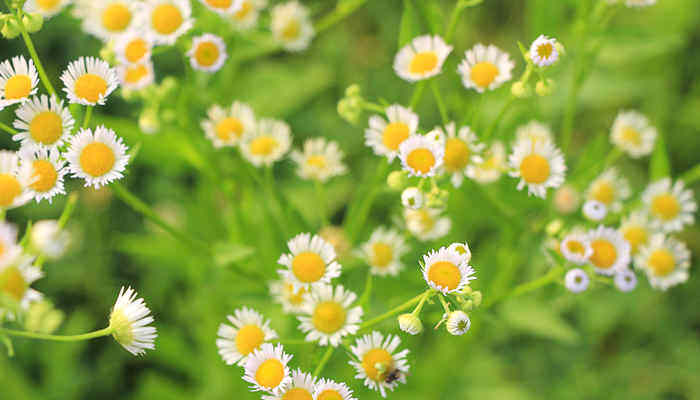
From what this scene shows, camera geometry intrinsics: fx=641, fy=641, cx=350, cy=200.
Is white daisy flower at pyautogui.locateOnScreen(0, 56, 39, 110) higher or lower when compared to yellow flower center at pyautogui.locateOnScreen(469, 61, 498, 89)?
lower

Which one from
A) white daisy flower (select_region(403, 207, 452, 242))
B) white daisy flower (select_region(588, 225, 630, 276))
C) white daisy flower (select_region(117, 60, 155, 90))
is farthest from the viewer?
white daisy flower (select_region(403, 207, 452, 242))

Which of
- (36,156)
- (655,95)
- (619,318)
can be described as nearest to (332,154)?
(36,156)

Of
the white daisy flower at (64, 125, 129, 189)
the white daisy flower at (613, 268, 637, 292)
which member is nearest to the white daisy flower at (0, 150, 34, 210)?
the white daisy flower at (64, 125, 129, 189)

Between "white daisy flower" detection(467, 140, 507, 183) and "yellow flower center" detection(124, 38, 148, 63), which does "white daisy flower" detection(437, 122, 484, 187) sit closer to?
"white daisy flower" detection(467, 140, 507, 183)

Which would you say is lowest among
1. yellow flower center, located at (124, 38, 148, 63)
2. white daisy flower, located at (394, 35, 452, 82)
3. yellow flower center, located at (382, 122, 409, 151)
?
yellow flower center, located at (382, 122, 409, 151)

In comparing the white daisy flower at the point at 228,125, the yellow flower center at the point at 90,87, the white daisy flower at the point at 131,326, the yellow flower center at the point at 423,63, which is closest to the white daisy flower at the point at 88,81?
the yellow flower center at the point at 90,87

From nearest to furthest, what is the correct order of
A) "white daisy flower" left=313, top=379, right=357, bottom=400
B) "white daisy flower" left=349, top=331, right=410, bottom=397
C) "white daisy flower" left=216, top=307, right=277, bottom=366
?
"white daisy flower" left=313, top=379, right=357, bottom=400 → "white daisy flower" left=349, top=331, right=410, bottom=397 → "white daisy flower" left=216, top=307, right=277, bottom=366

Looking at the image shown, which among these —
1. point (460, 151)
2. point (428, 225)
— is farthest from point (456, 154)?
point (428, 225)

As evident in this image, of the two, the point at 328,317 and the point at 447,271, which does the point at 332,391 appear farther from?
the point at 447,271

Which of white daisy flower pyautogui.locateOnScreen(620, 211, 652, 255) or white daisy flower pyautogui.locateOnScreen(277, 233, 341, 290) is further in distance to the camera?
white daisy flower pyautogui.locateOnScreen(620, 211, 652, 255)
